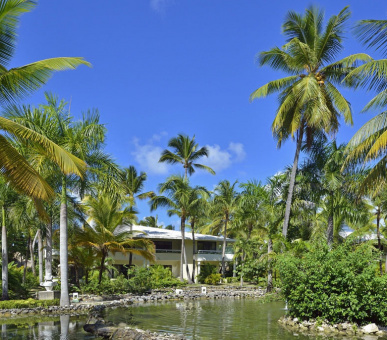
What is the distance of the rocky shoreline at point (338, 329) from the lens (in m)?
12.1

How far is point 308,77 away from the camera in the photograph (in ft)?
64.7

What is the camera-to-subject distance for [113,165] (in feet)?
65.1

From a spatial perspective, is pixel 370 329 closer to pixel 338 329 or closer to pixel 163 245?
pixel 338 329

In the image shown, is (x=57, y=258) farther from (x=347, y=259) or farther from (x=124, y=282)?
(x=347, y=259)

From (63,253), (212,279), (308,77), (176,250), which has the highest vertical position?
(308,77)

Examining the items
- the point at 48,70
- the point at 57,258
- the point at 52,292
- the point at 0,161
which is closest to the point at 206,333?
the point at 0,161

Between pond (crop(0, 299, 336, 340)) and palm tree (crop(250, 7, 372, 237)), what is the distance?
514cm

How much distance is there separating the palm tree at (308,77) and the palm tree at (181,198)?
16341 millimetres

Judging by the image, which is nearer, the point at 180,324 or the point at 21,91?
the point at 21,91

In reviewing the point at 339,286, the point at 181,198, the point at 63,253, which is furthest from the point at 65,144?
the point at 181,198

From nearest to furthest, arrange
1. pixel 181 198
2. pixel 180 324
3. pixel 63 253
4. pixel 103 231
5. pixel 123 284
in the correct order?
1. pixel 180 324
2. pixel 63 253
3. pixel 123 284
4. pixel 103 231
5. pixel 181 198

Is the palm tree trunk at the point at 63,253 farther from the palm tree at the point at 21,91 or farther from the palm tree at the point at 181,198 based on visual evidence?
the palm tree at the point at 181,198

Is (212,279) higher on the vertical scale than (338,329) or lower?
lower

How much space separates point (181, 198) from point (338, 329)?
24.7 meters
